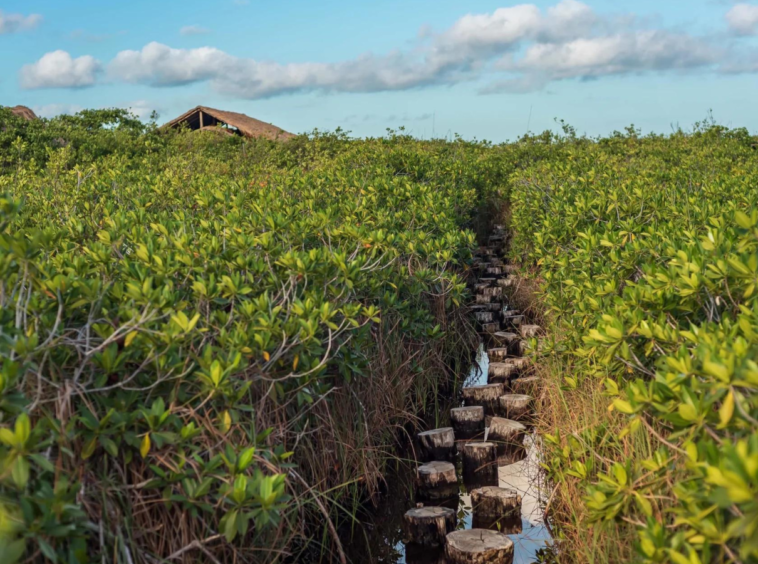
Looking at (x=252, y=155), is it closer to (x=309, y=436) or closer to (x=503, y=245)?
(x=503, y=245)

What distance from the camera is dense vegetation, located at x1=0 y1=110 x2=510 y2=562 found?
106 inches

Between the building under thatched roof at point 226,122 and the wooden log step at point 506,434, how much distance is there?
20855 mm

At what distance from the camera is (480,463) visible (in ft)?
18.2

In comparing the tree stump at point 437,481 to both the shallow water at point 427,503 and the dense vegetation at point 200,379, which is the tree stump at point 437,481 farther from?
the dense vegetation at point 200,379

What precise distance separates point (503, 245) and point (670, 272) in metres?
11.0

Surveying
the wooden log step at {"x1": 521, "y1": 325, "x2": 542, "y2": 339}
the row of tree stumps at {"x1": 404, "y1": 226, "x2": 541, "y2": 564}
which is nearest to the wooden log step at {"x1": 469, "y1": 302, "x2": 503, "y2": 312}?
the row of tree stumps at {"x1": 404, "y1": 226, "x2": 541, "y2": 564}

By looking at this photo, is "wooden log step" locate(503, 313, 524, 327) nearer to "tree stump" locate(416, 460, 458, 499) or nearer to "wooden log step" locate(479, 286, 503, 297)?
"wooden log step" locate(479, 286, 503, 297)

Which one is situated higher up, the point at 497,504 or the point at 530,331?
the point at 530,331

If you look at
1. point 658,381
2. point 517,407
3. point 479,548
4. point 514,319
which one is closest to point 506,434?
point 517,407

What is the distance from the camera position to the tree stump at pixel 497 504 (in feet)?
15.6

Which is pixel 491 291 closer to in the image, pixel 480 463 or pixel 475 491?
pixel 480 463

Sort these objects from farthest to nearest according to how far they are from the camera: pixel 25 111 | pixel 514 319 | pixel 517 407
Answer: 1. pixel 25 111
2. pixel 514 319
3. pixel 517 407

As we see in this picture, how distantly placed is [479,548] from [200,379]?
207 cm

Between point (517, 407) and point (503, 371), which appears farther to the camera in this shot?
point (503, 371)
